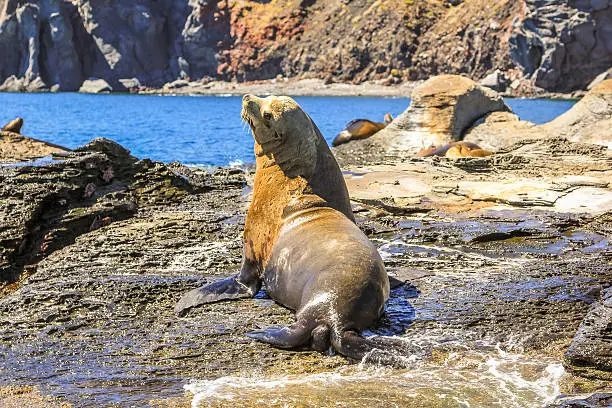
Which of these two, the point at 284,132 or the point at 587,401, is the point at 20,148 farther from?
the point at 587,401

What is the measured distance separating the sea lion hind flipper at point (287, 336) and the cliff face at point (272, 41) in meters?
66.8

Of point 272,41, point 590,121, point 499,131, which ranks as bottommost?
point 272,41

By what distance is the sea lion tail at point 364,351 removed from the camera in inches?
156

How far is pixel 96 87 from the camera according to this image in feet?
336

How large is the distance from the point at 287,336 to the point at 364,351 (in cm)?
46

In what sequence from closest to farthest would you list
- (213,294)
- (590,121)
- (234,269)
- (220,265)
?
1. (213,294)
2. (234,269)
3. (220,265)
4. (590,121)

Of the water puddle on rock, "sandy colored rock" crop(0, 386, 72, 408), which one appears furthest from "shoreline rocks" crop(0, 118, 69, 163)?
the water puddle on rock

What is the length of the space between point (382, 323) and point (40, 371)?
1.94 metres

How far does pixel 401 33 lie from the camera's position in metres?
85.8

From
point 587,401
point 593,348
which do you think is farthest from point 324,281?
point 587,401

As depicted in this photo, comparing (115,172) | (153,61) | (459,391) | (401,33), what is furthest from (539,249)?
(153,61)

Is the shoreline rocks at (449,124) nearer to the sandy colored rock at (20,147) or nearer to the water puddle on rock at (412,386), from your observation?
the sandy colored rock at (20,147)

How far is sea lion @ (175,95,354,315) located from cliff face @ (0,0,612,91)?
6552cm

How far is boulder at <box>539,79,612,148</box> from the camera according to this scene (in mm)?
13273
